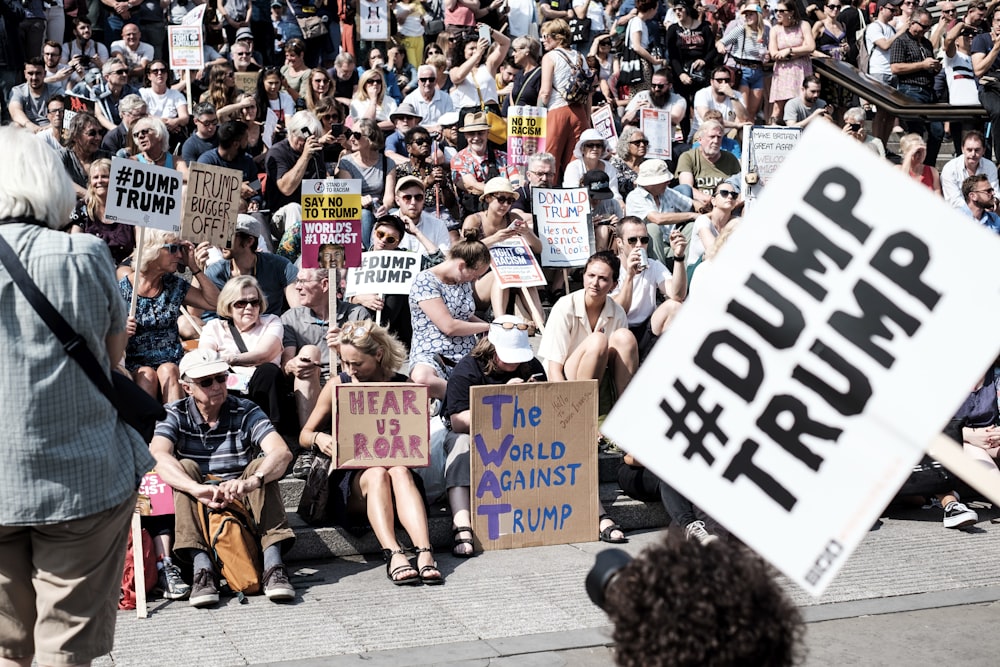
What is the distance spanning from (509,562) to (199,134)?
570 cm

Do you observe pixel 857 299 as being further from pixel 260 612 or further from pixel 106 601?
pixel 260 612

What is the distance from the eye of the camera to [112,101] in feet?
43.6

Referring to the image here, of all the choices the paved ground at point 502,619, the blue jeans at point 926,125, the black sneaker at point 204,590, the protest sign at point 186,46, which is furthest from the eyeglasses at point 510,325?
the blue jeans at point 926,125

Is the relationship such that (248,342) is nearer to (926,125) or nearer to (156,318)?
(156,318)

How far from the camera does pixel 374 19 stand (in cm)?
1642

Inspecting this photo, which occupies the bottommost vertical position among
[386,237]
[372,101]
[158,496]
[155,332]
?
[158,496]

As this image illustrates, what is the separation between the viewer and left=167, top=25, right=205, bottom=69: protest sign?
14430 mm

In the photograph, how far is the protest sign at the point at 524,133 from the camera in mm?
12547

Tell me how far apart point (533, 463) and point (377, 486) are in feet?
3.33

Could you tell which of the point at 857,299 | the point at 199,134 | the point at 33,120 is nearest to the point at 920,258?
the point at 857,299

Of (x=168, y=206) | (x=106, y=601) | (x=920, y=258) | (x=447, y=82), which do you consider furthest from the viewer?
(x=447, y=82)

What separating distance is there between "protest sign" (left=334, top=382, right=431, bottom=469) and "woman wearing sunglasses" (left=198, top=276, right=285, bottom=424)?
69 centimetres

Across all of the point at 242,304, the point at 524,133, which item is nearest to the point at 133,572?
the point at 242,304

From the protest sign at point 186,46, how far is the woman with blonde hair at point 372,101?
5.76ft
